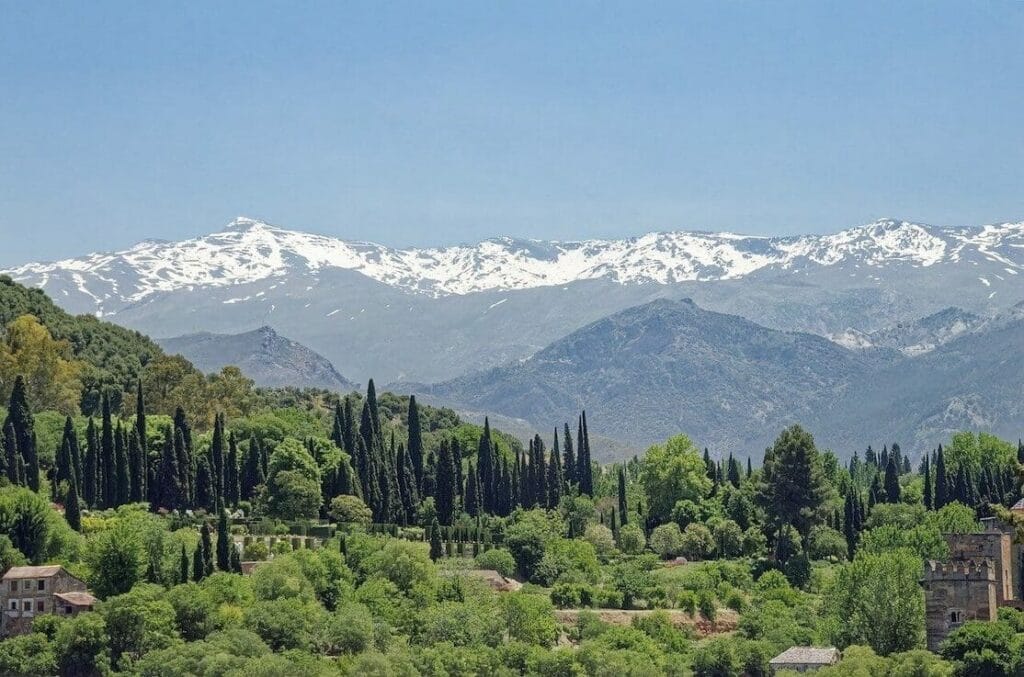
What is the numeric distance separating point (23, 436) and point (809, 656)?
180 feet

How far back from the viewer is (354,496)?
145 meters

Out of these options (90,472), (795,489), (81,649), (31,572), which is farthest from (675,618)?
(31,572)

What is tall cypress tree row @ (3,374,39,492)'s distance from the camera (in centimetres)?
13088

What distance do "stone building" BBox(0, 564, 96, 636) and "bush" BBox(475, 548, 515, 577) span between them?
32394 millimetres

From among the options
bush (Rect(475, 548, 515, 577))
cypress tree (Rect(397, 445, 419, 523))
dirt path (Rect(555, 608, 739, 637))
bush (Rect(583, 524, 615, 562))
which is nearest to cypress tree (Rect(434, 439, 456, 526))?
cypress tree (Rect(397, 445, 419, 523))

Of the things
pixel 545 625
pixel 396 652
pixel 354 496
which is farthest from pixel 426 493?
pixel 396 652

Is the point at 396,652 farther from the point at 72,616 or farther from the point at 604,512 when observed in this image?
the point at 604,512

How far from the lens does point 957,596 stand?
11300cm

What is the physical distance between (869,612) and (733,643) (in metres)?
7.82

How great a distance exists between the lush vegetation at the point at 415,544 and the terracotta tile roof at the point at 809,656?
1287mm

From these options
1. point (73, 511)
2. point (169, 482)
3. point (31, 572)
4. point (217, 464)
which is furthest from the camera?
point (217, 464)

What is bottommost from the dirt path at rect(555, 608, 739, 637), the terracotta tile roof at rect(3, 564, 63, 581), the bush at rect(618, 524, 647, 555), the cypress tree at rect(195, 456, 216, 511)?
the dirt path at rect(555, 608, 739, 637)

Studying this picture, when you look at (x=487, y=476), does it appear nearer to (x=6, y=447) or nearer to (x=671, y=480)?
(x=671, y=480)

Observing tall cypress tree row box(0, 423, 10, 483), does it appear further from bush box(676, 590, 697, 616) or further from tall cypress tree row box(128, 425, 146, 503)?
bush box(676, 590, 697, 616)
